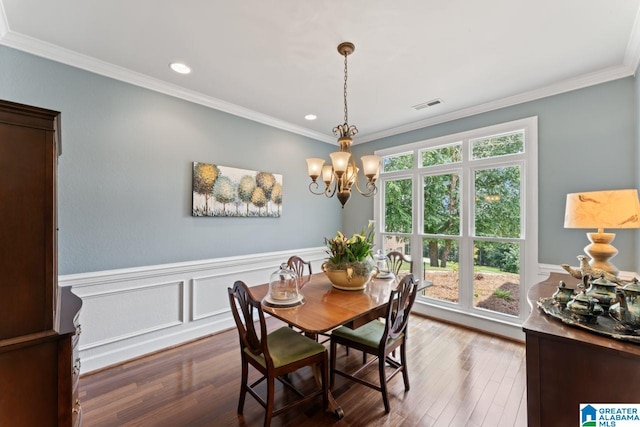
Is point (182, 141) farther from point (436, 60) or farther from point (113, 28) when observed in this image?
point (436, 60)

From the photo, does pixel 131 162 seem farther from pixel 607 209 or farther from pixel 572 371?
pixel 607 209

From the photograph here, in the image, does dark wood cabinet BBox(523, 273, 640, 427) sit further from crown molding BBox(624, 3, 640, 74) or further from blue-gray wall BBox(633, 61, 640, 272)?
crown molding BBox(624, 3, 640, 74)

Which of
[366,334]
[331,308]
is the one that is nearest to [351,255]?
[331,308]

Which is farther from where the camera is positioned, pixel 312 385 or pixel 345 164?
pixel 312 385

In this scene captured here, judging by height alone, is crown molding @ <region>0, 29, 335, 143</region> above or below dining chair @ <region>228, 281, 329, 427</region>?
above

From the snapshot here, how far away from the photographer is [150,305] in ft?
9.18

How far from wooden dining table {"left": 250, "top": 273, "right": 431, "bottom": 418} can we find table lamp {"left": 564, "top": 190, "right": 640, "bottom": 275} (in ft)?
4.31

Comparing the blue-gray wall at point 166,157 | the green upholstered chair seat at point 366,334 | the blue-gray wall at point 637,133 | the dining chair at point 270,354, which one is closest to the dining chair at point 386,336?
the green upholstered chair seat at point 366,334

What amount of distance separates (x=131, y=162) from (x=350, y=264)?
7.86 ft

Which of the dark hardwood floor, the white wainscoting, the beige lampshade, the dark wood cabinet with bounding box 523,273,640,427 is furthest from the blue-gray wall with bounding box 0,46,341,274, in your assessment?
the beige lampshade

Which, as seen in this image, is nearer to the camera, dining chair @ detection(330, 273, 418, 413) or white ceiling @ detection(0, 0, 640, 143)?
white ceiling @ detection(0, 0, 640, 143)

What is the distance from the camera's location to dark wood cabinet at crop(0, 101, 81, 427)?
1.08 m

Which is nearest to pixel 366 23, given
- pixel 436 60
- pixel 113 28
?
pixel 436 60

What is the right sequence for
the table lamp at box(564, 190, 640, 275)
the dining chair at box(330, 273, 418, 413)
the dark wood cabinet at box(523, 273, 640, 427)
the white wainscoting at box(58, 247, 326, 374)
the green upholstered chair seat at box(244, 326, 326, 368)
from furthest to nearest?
the white wainscoting at box(58, 247, 326, 374)
the dining chair at box(330, 273, 418, 413)
the green upholstered chair seat at box(244, 326, 326, 368)
the table lamp at box(564, 190, 640, 275)
the dark wood cabinet at box(523, 273, 640, 427)
